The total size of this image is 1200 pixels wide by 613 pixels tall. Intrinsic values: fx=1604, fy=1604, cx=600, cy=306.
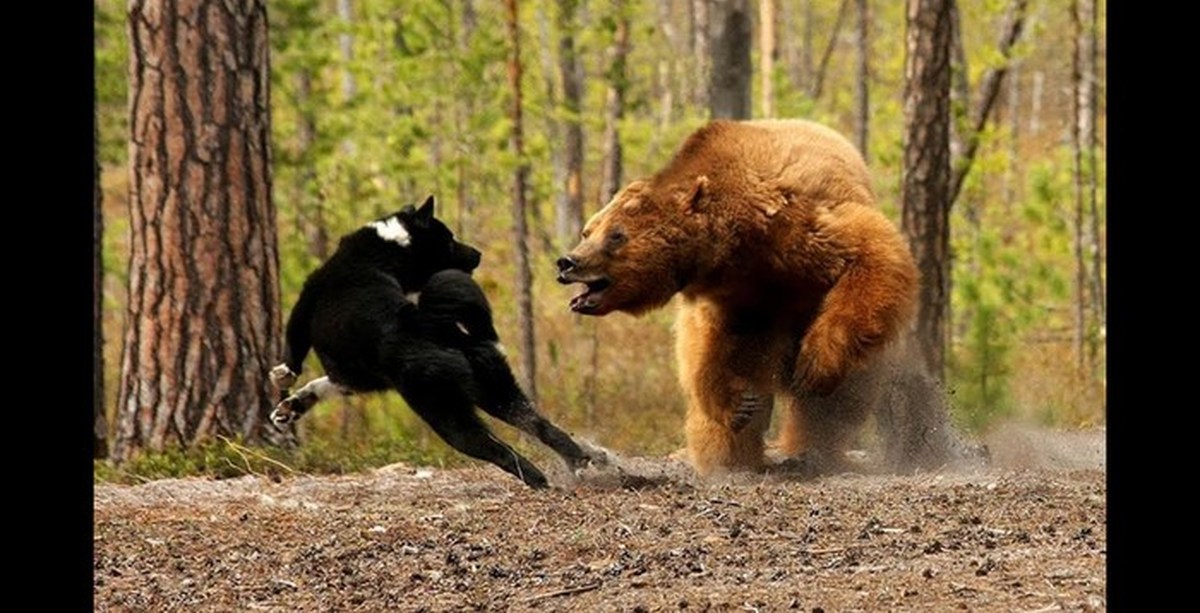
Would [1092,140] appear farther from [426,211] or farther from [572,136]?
[426,211]

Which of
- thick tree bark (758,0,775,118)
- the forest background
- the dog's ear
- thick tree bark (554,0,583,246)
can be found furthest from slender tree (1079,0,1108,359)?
the dog's ear

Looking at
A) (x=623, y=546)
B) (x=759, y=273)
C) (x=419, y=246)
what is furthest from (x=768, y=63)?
(x=623, y=546)

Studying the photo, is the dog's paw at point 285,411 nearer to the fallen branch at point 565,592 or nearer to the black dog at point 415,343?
the black dog at point 415,343

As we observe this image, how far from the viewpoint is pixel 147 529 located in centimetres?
743

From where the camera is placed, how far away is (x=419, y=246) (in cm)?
917

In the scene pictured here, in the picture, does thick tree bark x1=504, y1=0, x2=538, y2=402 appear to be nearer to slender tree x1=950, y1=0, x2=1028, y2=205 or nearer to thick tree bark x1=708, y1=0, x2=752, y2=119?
thick tree bark x1=708, y1=0, x2=752, y2=119

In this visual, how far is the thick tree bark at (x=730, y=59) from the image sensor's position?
1552cm

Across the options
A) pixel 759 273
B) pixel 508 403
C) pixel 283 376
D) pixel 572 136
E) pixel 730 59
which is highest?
pixel 572 136

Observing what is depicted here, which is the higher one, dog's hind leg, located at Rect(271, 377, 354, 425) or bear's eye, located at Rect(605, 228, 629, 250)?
bear's eye, located at Rect(605, 228, 629, 250)

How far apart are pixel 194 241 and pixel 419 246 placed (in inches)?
85.7

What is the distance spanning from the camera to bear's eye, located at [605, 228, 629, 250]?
883cm
